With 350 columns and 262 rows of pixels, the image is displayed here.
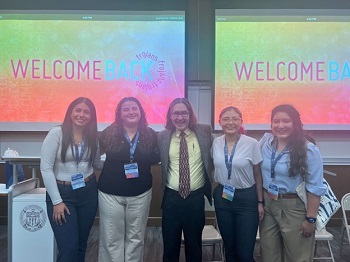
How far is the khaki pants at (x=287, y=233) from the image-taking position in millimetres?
2094

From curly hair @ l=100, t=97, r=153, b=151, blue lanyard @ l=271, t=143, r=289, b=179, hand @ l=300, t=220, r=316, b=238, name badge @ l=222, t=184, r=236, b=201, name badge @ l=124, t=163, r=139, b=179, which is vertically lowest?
hand @ l=300, t=220, r=316, b=238

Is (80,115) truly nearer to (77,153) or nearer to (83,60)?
(77,153)

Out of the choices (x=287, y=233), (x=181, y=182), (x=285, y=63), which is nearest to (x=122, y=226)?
(x=181, y=182)

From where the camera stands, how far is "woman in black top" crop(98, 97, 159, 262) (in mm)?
A: 2318

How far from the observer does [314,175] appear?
2.07 metres

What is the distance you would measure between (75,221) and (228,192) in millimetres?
1057

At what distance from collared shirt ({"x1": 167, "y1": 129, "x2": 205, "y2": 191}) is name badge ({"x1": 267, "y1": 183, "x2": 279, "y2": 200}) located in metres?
0.48

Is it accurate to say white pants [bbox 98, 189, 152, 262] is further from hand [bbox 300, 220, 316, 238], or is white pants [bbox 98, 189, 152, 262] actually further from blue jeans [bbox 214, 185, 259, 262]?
hand [bbox 300, 220, 316, 238]

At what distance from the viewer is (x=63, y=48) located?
171 inches

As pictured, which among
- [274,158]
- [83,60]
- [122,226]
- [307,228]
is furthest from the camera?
[83,60]

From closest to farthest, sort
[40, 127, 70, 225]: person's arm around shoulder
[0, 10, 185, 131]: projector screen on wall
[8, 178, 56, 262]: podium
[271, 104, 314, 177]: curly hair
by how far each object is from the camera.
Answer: [271, 104, 314, 177]: curly hair < [40, 127, 70, 225]: person's arm around shoulder < [8, 178, 56, 262]: podium < [0, 10, 185, 131]: projector screen on wall

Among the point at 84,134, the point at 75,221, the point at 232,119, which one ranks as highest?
the point at 232,119

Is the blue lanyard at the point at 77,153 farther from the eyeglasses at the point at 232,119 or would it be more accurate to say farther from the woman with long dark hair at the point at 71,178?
the eyeglasses at the point at 232,119

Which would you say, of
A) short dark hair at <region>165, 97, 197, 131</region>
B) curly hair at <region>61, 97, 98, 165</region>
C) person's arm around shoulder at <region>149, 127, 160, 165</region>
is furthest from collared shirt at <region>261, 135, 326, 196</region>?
curly hair at <region>61, 97, 98, 165</region>
